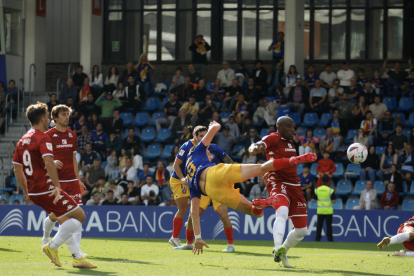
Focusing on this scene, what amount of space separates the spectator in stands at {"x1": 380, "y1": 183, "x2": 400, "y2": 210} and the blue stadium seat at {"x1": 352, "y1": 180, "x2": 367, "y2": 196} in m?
0.97

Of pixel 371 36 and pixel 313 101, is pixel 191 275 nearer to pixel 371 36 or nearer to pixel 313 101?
pixel 313 101

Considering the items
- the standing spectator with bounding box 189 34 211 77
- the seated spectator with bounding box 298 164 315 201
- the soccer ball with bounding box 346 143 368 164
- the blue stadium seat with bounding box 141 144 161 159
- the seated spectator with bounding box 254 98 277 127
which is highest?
the standing spectator with bounding box 189 34 211 77

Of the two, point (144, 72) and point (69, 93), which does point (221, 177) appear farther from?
point (69, 93)

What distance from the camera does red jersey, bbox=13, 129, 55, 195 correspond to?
791cm

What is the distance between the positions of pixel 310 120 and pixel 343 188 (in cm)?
290

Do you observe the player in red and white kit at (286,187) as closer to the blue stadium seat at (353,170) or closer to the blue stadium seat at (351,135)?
the blue stadium seat at (353,170)

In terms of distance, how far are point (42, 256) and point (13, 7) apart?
16345 millimetres

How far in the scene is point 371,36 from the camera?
24266mm

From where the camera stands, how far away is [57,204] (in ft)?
26.3

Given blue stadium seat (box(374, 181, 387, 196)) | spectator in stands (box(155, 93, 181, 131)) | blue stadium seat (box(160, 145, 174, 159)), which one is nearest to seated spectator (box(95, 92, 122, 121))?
spectator in stands (box(155, 93, 181, 131))

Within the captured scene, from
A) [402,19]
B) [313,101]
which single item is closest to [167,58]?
[313,101]

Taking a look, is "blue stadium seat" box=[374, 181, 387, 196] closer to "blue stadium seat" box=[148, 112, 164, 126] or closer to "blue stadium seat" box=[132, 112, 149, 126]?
"blue stadium seat" box=[148, 112, 164, 126]

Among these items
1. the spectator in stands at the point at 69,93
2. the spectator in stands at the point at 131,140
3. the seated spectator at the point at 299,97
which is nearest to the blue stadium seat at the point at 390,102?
the seated spectator at the point at 299,97

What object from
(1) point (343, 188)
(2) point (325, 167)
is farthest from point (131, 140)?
(1) point (343, 188)
